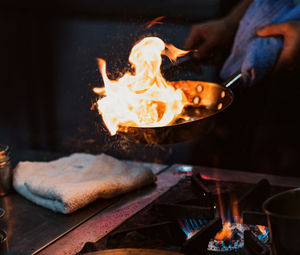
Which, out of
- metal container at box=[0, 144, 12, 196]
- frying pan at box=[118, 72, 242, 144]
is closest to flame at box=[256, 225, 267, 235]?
frying pan at box=[118, 72, 242, 144]

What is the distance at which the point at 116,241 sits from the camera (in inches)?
30.9

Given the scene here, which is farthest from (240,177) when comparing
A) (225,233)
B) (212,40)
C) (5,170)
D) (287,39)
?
(5,170)

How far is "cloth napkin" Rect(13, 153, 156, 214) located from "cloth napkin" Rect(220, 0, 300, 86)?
19.9 inches

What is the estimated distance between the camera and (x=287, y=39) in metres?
1.22

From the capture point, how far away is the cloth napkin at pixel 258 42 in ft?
3.96

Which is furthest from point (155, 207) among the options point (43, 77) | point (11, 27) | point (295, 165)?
point (11, 27)

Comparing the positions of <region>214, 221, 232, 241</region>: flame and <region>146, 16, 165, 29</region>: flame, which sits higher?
<region>146, 16, 165, 29</region>: flame

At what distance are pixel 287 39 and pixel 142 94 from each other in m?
0.55

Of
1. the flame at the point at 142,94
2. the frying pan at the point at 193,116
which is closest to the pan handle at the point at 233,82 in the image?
the frying pan at the point at 193,116

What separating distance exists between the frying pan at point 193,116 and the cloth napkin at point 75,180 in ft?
0.63

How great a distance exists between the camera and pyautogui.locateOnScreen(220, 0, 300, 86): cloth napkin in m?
1.21

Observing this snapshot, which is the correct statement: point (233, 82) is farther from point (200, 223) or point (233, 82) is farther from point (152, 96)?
point (200, 223)

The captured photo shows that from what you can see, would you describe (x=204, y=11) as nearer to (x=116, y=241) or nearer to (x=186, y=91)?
(x=186, y=91)

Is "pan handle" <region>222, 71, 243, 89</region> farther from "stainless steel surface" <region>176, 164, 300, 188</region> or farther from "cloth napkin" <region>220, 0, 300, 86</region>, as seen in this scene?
"stainless steel surface" <region>176, 164, 300, 188</region>
